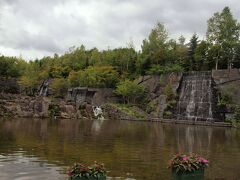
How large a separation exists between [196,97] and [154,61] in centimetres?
1598

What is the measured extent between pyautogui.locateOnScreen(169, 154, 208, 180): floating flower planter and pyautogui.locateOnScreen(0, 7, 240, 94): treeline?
4794cm

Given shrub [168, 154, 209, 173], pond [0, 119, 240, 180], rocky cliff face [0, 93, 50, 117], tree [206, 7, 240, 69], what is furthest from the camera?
tree [206, 7, 240, 69]

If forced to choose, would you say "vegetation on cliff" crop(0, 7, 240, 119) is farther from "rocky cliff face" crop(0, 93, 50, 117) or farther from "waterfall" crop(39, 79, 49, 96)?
"rocky cliff face" crop(0, 93, 50, 117)

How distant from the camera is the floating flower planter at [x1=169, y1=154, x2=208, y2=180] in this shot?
9367mm

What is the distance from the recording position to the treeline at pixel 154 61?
185 feet

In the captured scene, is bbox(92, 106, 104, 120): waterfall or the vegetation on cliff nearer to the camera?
bbox(92, 106, 104, 120): waterfall

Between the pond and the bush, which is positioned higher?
the bush

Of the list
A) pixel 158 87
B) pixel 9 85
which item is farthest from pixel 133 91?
pixel 9 85

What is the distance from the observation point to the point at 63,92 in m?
69.4

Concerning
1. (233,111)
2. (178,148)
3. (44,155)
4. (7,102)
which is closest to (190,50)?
(233,111)

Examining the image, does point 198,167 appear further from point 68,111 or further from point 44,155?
point 68,111

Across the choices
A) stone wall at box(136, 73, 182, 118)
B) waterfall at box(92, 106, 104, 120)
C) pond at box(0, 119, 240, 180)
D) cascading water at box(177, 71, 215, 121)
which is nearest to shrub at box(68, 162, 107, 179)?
pond at box(0, 119, 240, 180)

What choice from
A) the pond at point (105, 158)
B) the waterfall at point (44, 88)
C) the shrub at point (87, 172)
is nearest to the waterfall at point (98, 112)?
the waterfall at point (44, 88)

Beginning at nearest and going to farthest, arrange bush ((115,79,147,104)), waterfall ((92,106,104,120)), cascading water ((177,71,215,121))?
cascading water ((177,71,215,121)), waterfall ((92,106,104,120)), bush ((115,79,147,104))
